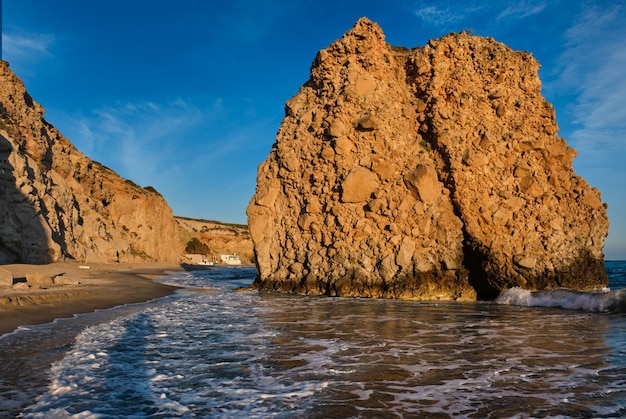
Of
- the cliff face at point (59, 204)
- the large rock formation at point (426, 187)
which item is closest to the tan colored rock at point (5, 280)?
the large rock formation at point (426, 187)

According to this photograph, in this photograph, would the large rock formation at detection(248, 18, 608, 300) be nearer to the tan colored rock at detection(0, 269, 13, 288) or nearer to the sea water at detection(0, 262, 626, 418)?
the sea water at detection(0, 262, 626, 418)

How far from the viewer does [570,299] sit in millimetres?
13750

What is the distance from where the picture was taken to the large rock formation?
16016 millimetres

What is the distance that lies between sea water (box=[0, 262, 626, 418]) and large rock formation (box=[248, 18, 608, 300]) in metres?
5.11

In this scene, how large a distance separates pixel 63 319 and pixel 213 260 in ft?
199

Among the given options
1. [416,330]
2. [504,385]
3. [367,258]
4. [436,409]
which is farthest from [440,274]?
[436,409]

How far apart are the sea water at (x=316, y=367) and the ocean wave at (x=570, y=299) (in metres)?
1.84

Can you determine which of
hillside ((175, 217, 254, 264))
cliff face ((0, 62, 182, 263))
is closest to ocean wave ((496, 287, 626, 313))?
cliff face ((0, 62, 182, 263))

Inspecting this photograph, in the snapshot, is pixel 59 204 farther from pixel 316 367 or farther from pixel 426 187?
pixel 316 367

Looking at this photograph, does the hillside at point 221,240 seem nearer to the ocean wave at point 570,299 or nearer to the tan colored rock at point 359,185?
the tan colored rock at point 359,185

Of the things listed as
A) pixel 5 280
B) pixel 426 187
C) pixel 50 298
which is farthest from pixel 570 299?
pixel 5 280

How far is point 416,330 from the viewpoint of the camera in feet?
29.8

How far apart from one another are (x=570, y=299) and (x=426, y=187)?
6.08 m

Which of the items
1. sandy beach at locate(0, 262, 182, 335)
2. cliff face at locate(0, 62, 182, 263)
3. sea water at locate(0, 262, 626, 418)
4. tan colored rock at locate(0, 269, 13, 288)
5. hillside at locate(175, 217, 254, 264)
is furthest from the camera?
hillside at locate(175, 217, 254, 264)
